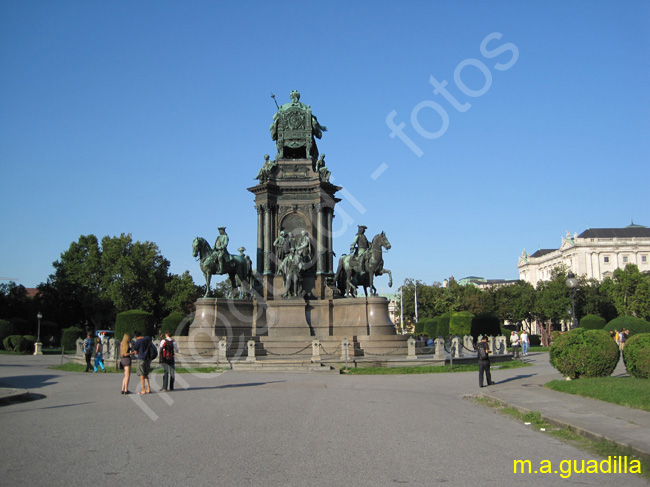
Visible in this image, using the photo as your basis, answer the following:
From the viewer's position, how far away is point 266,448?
393 inches

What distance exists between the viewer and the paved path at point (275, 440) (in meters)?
8.19

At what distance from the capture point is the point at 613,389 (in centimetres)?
1623

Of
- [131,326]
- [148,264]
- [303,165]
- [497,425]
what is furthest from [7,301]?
[497,425]

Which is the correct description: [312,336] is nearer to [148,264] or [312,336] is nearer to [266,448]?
[266,448]

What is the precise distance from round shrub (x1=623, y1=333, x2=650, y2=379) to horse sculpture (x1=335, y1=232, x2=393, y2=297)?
1740 cm

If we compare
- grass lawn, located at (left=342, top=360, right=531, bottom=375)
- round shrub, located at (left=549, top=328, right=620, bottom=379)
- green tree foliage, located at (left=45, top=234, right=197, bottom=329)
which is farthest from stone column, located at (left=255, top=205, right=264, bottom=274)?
green tree foliage, located at (left=45, top=234, right=197, bottom=329)

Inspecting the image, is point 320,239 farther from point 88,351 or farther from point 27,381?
point 27,381

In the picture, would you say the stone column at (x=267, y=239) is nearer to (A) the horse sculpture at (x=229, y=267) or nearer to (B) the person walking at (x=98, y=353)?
(A) the horse sculpture at (x=229, y=267)

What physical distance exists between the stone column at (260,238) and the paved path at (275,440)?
19.8 meters

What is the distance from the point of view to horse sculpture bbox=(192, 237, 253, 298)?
3638 cm

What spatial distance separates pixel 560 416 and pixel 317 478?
7.08 metres

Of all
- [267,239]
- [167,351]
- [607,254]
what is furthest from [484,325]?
[607,254]

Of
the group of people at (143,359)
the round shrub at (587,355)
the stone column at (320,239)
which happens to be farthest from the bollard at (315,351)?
the round shrub at (587,355)

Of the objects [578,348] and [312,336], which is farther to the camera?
[312,336]
